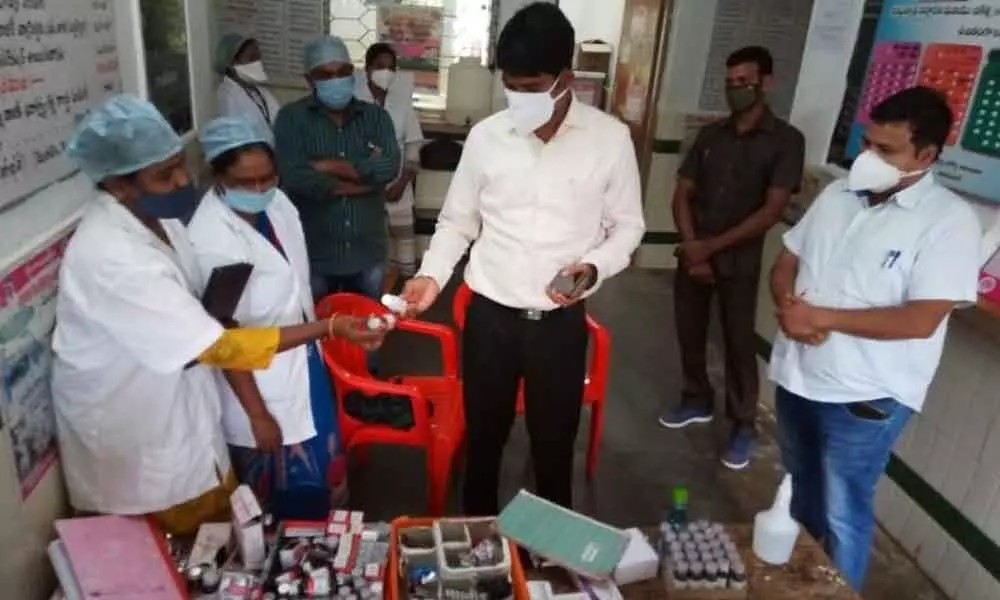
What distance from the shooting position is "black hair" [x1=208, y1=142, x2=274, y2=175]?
175 cm

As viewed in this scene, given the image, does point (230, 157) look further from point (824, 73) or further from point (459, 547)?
point (824, 73)

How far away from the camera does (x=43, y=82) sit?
1.54 metres

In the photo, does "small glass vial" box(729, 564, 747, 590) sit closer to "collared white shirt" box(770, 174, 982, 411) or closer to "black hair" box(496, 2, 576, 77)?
"collared white shirt" box(770, 174, 982, 411)

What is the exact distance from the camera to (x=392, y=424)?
7.36ft

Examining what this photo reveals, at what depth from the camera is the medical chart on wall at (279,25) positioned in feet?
13.9

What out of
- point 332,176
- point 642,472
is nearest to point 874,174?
point 642,472

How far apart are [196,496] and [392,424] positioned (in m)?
0.71

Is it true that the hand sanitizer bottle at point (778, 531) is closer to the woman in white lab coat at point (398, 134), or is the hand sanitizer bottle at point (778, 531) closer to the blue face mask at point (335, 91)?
the blue face mask at point (335, 91)

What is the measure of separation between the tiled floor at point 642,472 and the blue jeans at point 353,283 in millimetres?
568

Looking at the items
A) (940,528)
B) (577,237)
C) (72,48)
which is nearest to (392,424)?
(577,237)

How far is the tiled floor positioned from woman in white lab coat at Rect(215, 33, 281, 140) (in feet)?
4.19

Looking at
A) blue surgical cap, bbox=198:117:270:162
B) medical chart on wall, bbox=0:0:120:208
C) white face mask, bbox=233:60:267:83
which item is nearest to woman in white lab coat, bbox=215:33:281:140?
white face mask, bbox=233:60:267:83

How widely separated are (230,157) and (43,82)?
401 mm

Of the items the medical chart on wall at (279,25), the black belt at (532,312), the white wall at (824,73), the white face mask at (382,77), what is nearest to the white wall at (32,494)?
the black belt at (532,312)
